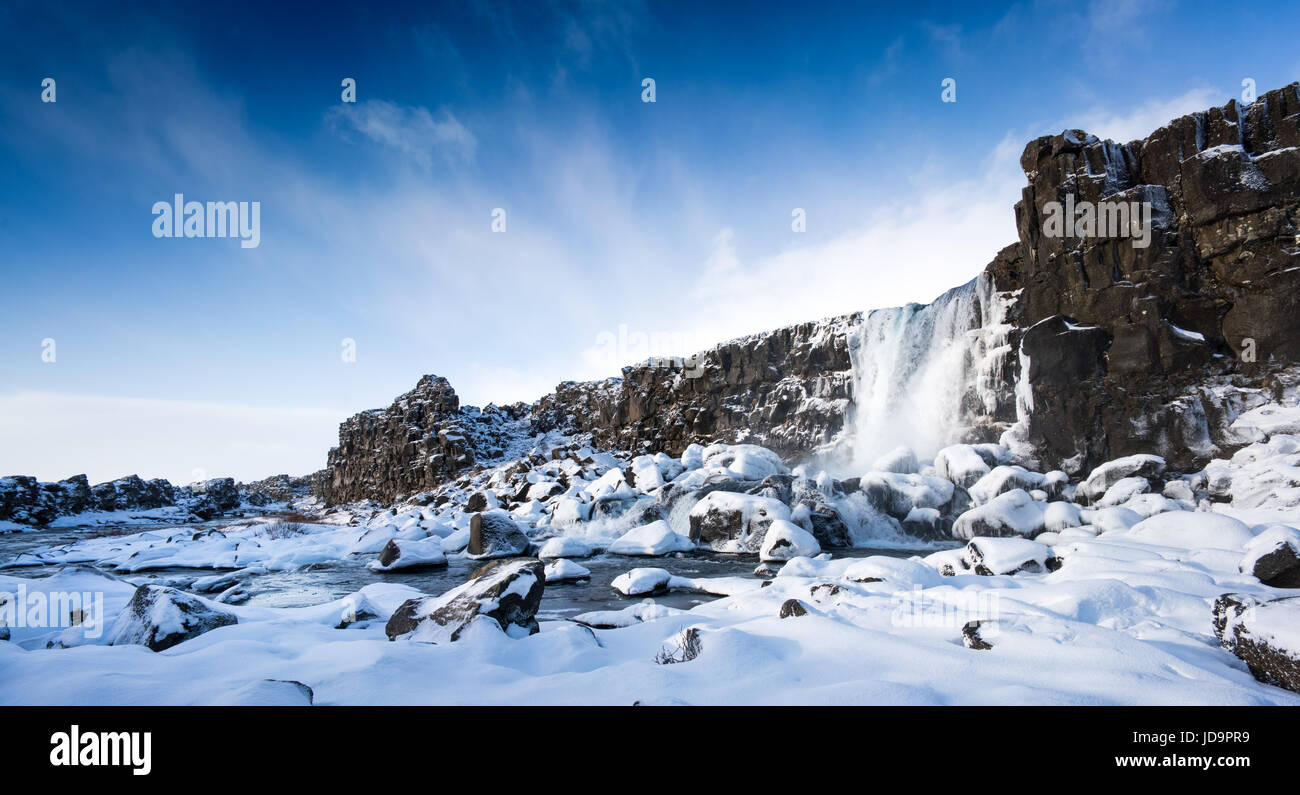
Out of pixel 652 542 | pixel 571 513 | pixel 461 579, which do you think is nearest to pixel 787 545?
pixel 652 542

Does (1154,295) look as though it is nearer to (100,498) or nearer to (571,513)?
(571,513)

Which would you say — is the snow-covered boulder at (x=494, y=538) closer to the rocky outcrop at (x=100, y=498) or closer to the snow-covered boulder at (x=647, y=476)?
the snow-covered boulder at (x=647, y=476)

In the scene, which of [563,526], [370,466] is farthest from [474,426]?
[563,526]

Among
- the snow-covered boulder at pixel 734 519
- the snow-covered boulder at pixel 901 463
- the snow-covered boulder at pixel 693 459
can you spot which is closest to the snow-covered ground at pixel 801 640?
the snow-covered boulder at pixel 734 519

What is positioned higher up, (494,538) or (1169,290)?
(1169,290)

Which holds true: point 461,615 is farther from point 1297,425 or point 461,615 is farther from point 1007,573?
point 1297,425

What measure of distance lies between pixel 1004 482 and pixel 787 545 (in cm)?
1131

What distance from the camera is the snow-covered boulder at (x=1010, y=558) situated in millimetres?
10008

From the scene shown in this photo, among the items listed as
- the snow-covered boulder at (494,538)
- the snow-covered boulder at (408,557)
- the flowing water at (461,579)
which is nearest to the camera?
the flowing water at (461,579)

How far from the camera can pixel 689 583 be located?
1242 cm

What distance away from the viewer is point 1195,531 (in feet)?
38.0

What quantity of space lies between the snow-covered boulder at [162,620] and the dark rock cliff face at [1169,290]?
29.5 meters

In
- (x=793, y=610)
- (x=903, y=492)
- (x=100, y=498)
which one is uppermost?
(x=793, y=610)

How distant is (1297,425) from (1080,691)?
2490 centimetres
